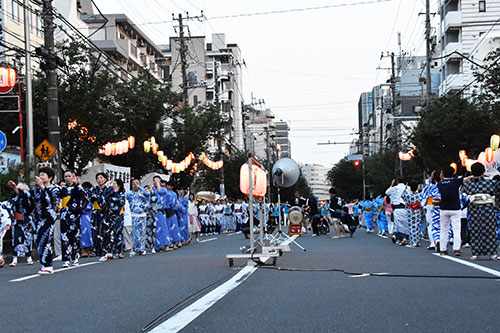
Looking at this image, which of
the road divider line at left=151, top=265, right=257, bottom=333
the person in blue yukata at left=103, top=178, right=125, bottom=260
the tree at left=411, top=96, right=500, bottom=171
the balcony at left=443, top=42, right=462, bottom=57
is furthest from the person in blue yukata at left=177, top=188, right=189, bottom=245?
the balcony at left=443, top=42, right=462, bottom=57

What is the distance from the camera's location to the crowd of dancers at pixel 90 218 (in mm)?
12195

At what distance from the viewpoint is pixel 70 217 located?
42.4 feet

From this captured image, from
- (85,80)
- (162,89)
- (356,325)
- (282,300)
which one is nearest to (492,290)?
(282,300)

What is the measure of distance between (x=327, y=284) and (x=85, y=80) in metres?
20.2

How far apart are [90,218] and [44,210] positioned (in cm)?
621

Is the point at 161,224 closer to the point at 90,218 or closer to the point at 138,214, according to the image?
the point at 138,214

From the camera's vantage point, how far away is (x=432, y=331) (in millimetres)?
5496

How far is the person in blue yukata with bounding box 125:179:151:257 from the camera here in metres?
18.0

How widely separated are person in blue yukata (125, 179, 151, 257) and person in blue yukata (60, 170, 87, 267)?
4.68 metres

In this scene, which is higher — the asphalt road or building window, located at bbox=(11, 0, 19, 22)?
building window, located at bbox=(11, 0, 19, 22)

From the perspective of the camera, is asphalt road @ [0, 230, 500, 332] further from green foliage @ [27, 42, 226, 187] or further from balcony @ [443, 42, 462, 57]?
balcony @ [443, 42, 462, 57]

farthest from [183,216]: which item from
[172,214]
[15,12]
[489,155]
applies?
[15,12]

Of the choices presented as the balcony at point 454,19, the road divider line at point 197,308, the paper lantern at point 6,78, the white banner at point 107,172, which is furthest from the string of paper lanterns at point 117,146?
the balcony at point 454,19

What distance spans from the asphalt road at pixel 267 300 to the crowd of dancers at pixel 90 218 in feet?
4.12
